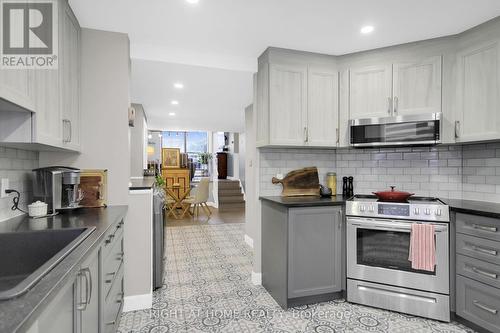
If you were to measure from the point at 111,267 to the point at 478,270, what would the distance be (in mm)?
2647

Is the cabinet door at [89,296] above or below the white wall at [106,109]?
below

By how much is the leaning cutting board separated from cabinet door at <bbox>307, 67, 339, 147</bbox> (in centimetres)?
37

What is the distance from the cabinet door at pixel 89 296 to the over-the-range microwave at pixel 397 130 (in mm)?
2471

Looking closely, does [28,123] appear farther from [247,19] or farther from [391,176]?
[391,176]

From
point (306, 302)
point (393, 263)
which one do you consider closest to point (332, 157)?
point (393, 263)

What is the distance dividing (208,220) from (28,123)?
5.18 meters

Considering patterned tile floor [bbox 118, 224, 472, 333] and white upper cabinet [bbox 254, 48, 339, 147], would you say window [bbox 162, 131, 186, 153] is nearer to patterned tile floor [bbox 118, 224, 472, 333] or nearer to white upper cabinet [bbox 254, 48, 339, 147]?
patterned tile floor [bbox 118, 224, 472, 333]

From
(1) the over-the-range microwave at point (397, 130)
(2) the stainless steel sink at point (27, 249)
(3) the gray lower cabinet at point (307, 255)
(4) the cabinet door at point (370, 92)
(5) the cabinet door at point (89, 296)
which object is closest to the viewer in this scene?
(5) the cabinet door at point (89, 296)

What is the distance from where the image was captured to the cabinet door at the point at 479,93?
220 cm

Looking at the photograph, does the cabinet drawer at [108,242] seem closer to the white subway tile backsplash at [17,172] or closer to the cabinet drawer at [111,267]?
the cabinet drawer at [111,267]

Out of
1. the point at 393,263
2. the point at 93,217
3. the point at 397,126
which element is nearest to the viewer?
the point at 93,217

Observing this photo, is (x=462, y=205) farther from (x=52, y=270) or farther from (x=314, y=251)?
(x=52, y=270)

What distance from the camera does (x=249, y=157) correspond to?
14.3 ft

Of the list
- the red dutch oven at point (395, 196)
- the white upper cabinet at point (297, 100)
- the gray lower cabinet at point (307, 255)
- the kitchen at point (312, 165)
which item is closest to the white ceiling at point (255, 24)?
the kitchen at point (312, 165)
